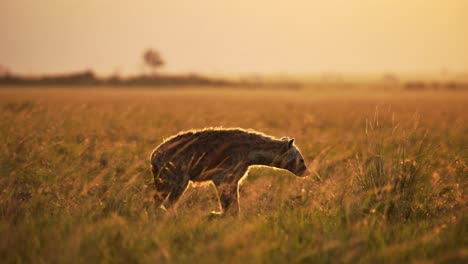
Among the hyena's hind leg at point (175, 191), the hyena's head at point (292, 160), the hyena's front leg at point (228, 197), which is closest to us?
the hyena's hind leg at point (175, 191)

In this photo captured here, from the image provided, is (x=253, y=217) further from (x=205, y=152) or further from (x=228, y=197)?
(x=205, y=152)

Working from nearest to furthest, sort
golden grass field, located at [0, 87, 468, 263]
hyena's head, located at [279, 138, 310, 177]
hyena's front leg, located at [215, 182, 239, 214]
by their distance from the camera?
golden grass field, located at [0, 87, 468, 263] < hyena's front leg, located at [215, 182, 239, 214] < hyena's head, located at [279, 138, 310, 177]

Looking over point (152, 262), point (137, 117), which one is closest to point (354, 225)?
point (152, 262)

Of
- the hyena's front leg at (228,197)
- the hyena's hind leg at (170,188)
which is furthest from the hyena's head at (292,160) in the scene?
the hyena's hind leg at (170,188)

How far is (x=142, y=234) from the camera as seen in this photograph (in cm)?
539

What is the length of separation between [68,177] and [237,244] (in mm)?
4315

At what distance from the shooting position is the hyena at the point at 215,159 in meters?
6.77

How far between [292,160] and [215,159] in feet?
3.76

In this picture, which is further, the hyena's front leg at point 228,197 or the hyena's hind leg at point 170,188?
the hyena's front leg at point 228,197

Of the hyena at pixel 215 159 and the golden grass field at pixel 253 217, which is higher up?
the hyena at pixel 215 159

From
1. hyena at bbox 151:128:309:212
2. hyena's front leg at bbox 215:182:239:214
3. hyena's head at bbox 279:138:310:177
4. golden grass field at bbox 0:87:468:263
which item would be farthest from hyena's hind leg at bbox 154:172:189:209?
hyena's head at bbox 279:138:310:177

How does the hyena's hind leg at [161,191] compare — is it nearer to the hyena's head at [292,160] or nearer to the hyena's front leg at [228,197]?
the hyena's front leg at [228,197]

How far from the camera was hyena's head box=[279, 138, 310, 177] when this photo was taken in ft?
23.8

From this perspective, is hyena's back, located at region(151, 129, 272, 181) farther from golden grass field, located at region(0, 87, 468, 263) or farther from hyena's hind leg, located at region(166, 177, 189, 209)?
golden grass field, located at region(0, 87, 468, 263)
